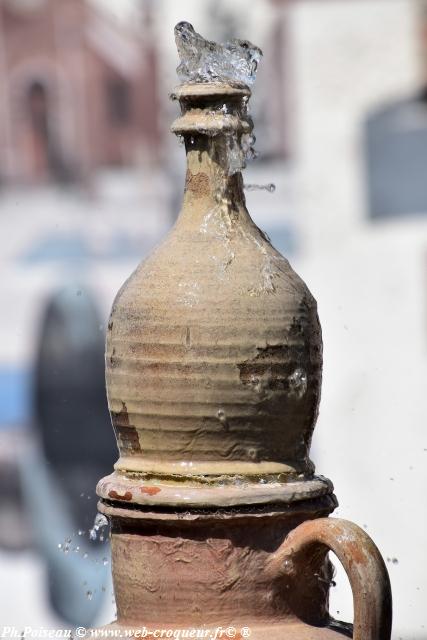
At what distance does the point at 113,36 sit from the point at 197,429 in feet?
27.6

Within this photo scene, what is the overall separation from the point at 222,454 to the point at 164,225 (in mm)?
7296

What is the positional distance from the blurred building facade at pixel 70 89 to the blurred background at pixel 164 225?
0.01 meters

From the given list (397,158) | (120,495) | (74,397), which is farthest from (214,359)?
(397,158)

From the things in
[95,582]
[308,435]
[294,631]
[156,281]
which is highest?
[156,281]

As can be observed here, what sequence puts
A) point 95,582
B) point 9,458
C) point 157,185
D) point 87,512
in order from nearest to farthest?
point 95,582
point 87,512
point 9,458
point 157,185

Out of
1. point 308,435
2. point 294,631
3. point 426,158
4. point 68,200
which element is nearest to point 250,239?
point 308,435

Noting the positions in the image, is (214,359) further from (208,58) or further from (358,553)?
(208,58)

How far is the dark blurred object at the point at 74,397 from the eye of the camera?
825cm

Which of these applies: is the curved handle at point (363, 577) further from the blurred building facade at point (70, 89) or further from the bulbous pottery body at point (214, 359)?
the blurred building facade at point (70, 89)

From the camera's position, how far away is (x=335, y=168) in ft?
31.3

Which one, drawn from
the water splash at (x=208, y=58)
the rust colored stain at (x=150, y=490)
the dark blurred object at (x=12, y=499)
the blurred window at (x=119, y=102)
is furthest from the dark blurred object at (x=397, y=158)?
the rust colored stain at (x=150, y=490)

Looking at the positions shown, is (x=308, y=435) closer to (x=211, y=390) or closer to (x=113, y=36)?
(x=211, y=390)

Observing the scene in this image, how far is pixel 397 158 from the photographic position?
30.6ft

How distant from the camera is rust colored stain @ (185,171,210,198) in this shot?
95.4 inches
